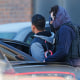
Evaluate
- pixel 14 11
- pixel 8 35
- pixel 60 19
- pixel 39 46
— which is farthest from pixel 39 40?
pixel 14 11

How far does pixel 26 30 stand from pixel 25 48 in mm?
705

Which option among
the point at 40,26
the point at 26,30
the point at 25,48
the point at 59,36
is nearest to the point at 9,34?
the point at 26,30

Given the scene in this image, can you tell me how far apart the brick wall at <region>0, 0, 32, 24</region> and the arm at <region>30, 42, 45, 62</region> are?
6.31 meters

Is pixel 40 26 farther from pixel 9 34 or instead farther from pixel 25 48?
pixel 9 34

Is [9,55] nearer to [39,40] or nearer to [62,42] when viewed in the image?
[39,40]

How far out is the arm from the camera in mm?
3930

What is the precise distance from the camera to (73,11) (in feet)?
23.6

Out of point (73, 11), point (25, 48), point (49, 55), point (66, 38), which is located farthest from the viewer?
point (73, 11)

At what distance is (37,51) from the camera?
3922 mm

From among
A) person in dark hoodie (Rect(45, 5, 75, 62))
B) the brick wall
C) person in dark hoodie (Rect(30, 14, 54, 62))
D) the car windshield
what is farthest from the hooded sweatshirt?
the brick wall

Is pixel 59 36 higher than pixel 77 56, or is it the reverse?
pixel 59 36

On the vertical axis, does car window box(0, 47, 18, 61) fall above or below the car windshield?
above

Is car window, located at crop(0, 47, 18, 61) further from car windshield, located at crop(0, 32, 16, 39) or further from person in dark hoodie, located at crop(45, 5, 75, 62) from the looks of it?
car windshield, located at crop(0, 32, 16, 39)

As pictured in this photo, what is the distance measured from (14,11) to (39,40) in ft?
21.6
